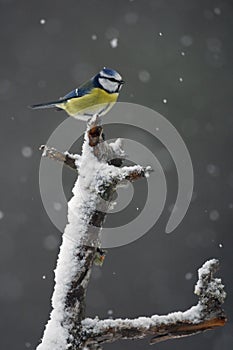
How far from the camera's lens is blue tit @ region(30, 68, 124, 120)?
7.30 feet

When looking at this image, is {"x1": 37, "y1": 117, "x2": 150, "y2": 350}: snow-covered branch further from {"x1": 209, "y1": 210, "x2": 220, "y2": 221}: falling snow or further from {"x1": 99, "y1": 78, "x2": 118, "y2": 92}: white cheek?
{"x1": 209, "y1": 210, "x2": 220, "y2": 221}: falling snow

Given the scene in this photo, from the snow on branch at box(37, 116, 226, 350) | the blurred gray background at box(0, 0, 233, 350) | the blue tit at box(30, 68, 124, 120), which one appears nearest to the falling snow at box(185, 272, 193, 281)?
the blurred gray background at box(0, 0, 233, 350)

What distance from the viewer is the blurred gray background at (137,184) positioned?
16.8 feet

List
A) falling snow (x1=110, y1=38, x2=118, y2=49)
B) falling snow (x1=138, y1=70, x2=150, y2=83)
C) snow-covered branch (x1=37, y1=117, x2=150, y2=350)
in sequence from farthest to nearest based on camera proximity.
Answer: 1. falling snow (x1=110, y1=38, x2=118, y2=49)
2. falling snow (x1=138, y1=70, x2=150, y2=83)
3. snow-covered branch (x1=37, y1=117, x2=150, y2=350)

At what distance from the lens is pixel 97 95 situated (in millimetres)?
2254

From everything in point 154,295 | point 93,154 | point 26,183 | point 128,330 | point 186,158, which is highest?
point 26,183

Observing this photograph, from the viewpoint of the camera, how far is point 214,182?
5.27 m

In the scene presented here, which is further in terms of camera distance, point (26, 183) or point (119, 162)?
point (26, 183)

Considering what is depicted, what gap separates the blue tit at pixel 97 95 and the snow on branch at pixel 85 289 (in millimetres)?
526

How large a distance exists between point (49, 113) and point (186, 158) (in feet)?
4.01

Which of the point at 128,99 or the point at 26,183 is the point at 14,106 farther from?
the point at 128,99

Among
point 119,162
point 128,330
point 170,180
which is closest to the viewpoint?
point 128,330

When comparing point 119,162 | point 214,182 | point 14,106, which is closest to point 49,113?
point 14,106

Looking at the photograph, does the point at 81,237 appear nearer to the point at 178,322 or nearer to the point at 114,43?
the point at 178,322
